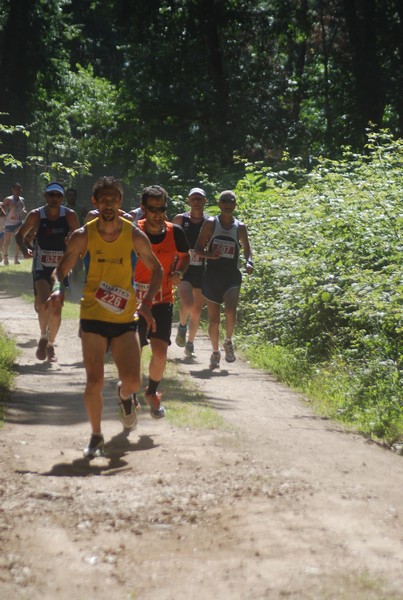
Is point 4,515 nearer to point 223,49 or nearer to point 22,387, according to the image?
point 22,387

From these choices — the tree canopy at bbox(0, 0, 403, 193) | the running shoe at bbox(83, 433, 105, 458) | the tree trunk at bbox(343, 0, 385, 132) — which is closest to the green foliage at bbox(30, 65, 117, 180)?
the tree canopy at bbox(0, 0, 403, 193)

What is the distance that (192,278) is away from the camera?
1254 cm

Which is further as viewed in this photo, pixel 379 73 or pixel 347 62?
pixel 347 62

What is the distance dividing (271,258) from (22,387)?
5.57 meters

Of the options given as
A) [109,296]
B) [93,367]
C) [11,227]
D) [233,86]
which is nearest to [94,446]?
[93,367]

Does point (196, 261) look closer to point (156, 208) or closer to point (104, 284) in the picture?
point (156, 208)

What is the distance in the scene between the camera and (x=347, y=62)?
28.4 meters

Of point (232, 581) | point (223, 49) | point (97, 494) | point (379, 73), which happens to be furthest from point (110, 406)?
point (223, 49)

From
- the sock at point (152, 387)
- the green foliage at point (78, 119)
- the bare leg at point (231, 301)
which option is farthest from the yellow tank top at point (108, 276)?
the green foliage at point (78, 119)

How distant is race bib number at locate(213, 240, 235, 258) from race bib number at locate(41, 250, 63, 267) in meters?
1.80

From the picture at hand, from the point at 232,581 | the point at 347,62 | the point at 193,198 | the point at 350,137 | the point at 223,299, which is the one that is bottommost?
the point at 232,581

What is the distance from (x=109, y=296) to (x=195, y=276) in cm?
562

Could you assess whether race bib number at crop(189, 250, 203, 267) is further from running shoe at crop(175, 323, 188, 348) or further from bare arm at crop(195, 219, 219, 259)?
running shoe at crop(175, 323, 188, 348)

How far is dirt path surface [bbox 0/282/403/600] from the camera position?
446 cm
